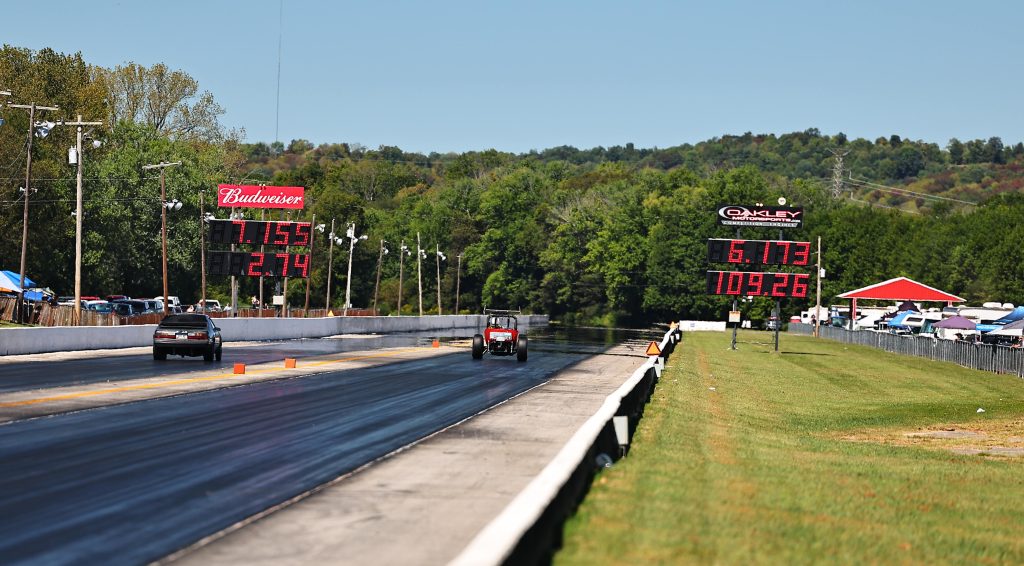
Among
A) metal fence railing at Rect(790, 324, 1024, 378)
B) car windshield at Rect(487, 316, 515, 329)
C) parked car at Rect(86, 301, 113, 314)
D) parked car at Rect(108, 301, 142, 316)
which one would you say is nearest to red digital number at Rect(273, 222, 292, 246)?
parked car at Rect(108, 301, 142, 316)

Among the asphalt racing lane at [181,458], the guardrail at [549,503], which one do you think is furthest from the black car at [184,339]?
the guardrail at [549,503]

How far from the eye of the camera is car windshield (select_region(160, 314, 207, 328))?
41.8m

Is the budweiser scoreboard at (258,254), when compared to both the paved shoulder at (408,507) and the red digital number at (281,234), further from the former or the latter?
the paved shoulder at (408,507)

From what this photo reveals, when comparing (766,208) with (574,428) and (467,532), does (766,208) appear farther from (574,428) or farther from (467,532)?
(467,532)

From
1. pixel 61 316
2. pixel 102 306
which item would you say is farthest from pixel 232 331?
pixel 102 306

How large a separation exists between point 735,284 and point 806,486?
54.4 metres

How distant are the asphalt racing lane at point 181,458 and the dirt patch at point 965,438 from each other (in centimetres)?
880

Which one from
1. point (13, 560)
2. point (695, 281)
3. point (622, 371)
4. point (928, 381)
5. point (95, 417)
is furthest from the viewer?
point (695, 281)

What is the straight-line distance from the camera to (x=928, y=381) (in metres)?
48.5

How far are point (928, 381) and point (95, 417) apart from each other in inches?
1424

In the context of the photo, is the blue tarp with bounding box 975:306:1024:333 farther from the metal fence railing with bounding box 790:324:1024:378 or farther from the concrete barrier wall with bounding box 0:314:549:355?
the concrete barrier wall with bounding box 0:314:549:355

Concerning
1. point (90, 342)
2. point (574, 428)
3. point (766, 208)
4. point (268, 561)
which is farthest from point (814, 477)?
point (766, 208)

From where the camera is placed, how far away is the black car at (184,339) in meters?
41.1

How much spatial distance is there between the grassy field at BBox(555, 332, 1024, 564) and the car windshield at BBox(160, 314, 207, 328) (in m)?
16.6
